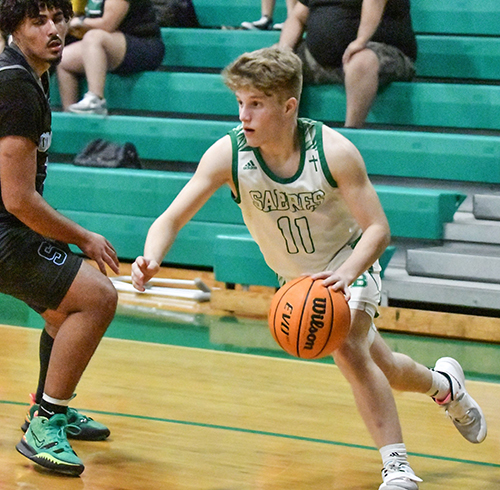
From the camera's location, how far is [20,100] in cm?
279

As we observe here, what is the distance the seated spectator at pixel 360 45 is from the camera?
20.5 feet

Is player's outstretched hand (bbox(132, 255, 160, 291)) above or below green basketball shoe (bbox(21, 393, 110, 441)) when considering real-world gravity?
above

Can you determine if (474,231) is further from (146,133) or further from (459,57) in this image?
(146,133)

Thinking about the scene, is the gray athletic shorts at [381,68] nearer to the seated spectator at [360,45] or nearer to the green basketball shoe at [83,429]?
the seated spectator at [360,45]

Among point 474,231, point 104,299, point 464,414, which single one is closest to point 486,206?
point 474,231

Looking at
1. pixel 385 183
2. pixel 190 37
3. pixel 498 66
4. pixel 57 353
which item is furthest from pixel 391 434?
pixel 190 37

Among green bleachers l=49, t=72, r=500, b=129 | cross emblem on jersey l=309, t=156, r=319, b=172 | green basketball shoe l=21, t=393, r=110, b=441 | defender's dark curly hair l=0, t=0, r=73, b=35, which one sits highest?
defender's dark curly hair l=0, t=0, r=73, b=35

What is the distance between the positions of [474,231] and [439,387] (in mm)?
2806

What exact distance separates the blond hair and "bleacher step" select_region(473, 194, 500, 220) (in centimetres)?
347

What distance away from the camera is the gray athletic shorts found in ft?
20.8

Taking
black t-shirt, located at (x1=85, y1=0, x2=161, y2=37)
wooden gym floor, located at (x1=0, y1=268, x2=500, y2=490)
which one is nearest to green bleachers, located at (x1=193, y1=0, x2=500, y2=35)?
black t-shirt, located at (x1=85, y1=0, x2=161, y2=37)

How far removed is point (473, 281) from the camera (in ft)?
18.6

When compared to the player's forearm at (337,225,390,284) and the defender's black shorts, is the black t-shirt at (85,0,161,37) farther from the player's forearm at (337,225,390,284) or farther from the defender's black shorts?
the player's forearm at (337,225,390,284)

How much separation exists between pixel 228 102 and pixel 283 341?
15.5 ft
